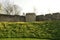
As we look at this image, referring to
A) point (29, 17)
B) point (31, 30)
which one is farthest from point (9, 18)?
point (31, 30)

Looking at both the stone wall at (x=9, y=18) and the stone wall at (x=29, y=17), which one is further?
the stone wall at (x=9, y=18)

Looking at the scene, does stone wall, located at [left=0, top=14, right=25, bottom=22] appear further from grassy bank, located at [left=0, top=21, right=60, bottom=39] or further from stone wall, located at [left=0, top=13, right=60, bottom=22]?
grassy bank, located at [left=0, top=21, right=60, bottom=39]

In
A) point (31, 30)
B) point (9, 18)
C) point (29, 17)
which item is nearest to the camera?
point (31, 30)

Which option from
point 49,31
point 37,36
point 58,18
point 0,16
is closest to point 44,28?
point 49,31

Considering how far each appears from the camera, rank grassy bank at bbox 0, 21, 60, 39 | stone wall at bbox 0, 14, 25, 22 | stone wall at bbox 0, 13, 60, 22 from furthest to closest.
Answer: stone wall at bbox 0, 14, 25, 22 < stone wall at bbox 0, 13, 60, 22 < grassy bank at bbox 0, 21, 60, 39

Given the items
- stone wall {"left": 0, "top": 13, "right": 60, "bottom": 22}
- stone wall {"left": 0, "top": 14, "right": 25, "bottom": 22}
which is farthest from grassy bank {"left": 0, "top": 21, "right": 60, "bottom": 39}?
stone wall {"left": 0, "top": 14, "right": 25, "bottom": 22}

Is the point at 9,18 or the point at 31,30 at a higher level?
the point at 9,18

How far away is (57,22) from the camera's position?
46.6 ft

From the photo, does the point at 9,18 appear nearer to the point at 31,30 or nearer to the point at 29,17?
the point at 29,17

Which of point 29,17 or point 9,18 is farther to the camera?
point 29,17

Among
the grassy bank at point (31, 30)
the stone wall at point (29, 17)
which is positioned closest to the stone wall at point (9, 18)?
the stone wall at point (29, 17)

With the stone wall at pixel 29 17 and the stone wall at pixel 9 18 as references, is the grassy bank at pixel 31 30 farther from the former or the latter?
the stone wall at pixel 9 18

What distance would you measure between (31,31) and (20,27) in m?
1.18

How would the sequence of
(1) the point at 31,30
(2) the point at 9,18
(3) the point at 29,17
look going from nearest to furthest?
(1) the point at 31,30 → (2) the point at 9,18 → (3) the point at 29,17
